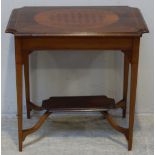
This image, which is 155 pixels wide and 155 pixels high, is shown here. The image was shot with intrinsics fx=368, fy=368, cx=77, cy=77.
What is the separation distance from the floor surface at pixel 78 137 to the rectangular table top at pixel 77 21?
0.62m

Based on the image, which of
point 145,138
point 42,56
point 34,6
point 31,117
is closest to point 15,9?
point 34,6

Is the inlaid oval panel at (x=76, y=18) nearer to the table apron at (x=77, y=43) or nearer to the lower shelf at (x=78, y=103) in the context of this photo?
the table apron at (x=77, y=43)

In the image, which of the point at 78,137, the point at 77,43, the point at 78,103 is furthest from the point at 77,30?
the point at 78,137

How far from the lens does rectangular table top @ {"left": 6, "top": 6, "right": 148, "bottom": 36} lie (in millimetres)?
1487

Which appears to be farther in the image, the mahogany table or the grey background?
the grey background

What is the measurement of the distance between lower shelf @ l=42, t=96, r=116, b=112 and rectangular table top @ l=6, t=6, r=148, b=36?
1.46ft

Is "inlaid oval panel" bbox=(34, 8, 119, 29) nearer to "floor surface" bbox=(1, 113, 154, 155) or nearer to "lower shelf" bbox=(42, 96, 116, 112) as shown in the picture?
"lower shelf" bbox=(42, 96, 116, 112)

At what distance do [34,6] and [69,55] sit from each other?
1.05 ft

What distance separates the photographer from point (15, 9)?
5.70 ft

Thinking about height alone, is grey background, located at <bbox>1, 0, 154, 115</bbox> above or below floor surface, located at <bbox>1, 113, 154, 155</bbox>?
above

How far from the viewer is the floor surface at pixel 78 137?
1.79 metres

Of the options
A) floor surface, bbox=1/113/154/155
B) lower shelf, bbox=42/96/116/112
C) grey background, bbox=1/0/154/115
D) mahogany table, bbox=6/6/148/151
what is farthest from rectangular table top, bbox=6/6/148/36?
floor surface, bbox=1/113/154/155

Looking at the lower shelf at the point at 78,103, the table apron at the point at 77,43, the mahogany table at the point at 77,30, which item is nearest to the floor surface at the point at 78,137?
the mahogany table at the point at 77,30

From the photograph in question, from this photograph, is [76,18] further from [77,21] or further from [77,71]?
[77,71]
